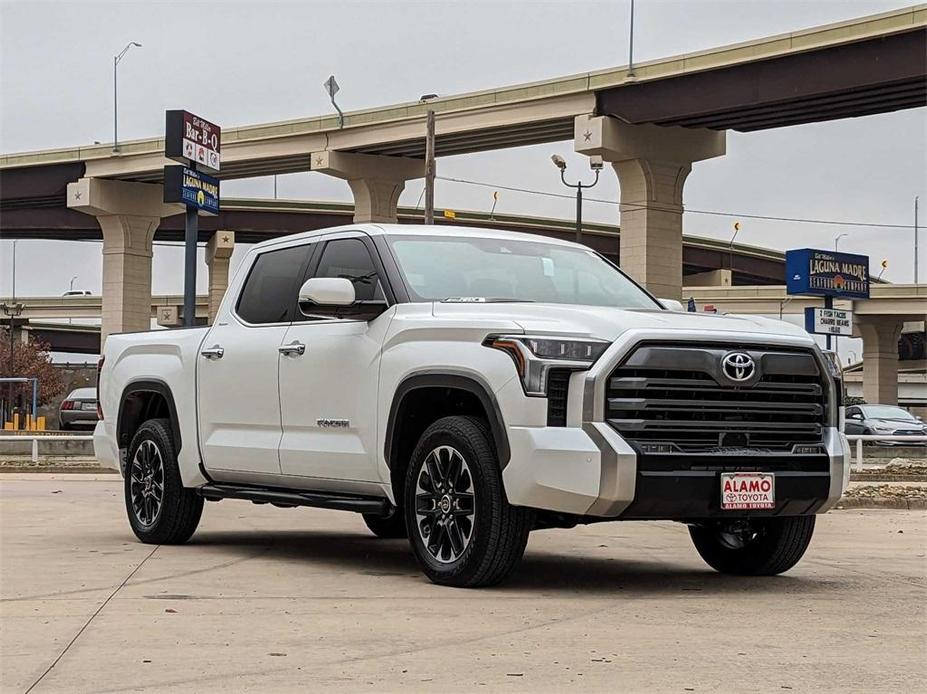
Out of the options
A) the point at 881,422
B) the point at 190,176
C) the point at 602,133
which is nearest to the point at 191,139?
the point at 190,176

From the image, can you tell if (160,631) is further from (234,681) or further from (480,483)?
(480,483)

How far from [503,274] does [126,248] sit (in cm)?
6061

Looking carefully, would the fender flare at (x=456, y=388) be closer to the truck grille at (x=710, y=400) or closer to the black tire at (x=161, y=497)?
the truck grille at (x=710, y=400)

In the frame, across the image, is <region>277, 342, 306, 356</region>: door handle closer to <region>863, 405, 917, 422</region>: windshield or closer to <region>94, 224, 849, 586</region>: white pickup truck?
<region>94, 224, 849, 586</region>: white pickup truck

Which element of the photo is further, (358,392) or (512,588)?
(358,392)

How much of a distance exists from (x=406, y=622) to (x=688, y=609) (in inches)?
58.7

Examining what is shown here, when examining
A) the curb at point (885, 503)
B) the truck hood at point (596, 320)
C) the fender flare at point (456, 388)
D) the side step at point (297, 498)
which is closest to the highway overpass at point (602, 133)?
the curb at point (885, 503)

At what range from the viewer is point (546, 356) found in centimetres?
791

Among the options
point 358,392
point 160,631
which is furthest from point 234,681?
point 358,392

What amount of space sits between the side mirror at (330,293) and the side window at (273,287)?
42.8 inches

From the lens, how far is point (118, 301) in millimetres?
68500

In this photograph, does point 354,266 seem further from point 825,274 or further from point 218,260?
point 218,260

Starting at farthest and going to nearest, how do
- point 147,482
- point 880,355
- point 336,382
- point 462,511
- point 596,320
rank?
point 880,355
point 147,482
point 336,382
point 462,511
point 596,320

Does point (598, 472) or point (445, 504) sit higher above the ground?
point (598, 472)
